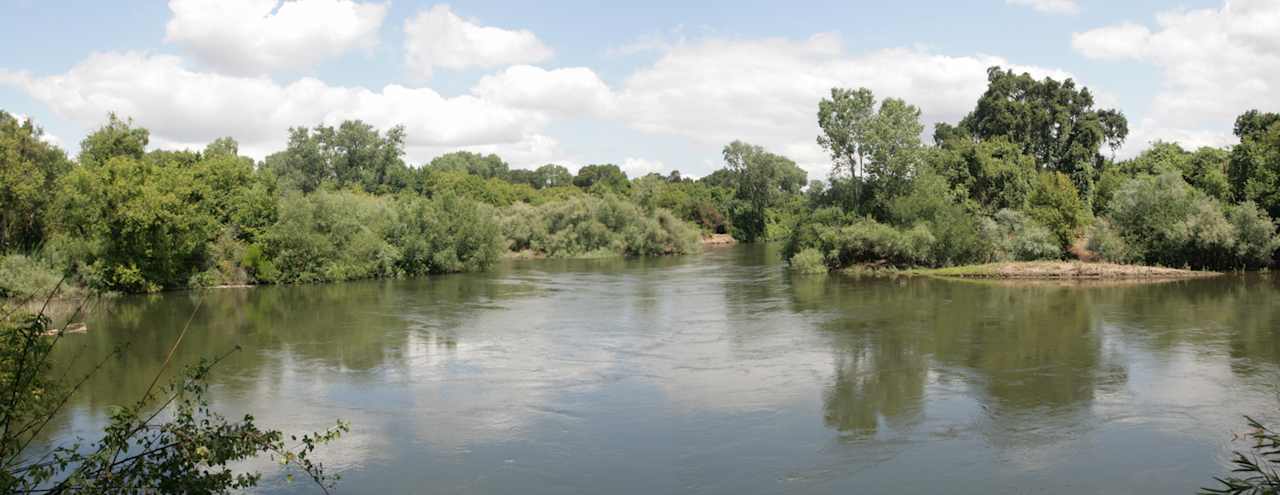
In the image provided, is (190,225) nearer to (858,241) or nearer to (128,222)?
(128,222)

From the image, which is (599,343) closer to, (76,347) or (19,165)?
(76,347)

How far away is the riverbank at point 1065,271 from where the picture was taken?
125 feet

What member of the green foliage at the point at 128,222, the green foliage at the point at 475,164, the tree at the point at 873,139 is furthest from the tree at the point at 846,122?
the green foliage at the point at 475,164

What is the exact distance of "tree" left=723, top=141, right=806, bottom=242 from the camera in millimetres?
85875

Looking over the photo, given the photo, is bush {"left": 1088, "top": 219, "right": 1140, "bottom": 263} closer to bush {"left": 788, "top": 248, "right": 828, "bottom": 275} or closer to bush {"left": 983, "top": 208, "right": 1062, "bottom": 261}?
bush {"left": 983, "top": 208, "right": 1062, "bottom": 261}

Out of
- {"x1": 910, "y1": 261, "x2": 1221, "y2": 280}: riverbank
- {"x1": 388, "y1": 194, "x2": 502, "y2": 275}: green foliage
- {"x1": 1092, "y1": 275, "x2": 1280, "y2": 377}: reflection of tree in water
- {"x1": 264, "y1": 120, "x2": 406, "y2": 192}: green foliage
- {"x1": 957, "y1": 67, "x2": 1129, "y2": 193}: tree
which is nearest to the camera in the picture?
{"x1": 1092, "y1": 275, "x2": 1280, "y2": 377}: reflection of tree in water

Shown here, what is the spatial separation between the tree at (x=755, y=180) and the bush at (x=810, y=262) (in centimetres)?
4034

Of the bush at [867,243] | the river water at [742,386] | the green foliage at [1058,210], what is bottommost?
the river water at [742,386]

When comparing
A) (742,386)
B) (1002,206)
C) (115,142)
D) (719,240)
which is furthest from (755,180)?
(742,386)

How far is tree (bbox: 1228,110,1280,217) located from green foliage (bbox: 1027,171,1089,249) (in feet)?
22.7

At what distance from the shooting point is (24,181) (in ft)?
117

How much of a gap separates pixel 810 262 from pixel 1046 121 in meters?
26.7

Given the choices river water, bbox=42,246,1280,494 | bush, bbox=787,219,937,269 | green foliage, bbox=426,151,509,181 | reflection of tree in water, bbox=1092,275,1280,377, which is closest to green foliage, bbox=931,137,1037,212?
bush, bbox=787,219,937,269

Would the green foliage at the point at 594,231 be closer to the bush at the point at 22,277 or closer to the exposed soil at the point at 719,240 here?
the exposed soil at the point at 719,240
